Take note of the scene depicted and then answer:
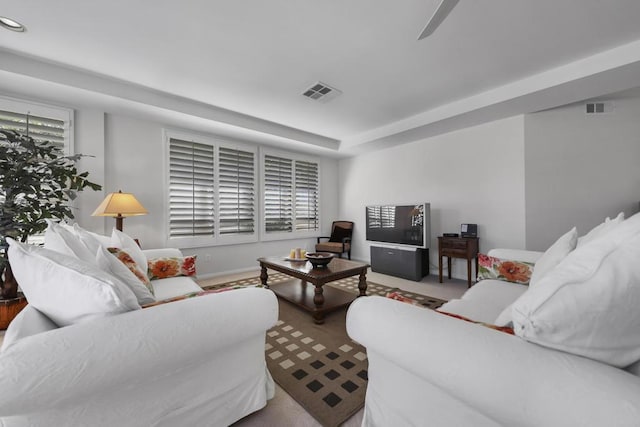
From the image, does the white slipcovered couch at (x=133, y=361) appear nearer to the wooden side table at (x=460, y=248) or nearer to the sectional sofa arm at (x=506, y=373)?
the sectional sofa arm at (x=506, y=373)

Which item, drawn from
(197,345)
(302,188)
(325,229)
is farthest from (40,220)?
(325,229)

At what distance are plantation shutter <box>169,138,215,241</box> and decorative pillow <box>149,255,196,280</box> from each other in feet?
5.12

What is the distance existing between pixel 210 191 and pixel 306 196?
2.03m

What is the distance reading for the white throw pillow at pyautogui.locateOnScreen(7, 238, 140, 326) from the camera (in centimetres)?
95

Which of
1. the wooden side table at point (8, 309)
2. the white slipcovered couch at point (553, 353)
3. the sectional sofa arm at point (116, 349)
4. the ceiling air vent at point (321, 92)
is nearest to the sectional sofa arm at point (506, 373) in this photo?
the white slipcovered couch at point (553, 353)

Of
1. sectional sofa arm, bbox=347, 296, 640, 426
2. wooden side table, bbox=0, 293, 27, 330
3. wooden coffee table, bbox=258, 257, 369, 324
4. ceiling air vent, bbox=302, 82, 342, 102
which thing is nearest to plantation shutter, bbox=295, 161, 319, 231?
ceiling air vent, bbox=302, 82, 342, 102

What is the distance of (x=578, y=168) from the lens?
3.25 meters

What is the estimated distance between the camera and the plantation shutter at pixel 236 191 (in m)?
4.34

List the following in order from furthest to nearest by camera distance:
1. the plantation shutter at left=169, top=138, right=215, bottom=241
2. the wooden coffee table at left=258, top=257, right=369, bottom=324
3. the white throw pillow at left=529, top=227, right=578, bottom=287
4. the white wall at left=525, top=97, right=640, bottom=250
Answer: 1. the plantation shutter at left=169, top=138, right=215, bottom=241
2. the white wall at left=525, top=97, right=640, bottom=250
3. the wooden coffee table at left=258, top=257, right=369, bottom=324
4. the white throw pillow at left=529, top=227, right=578, bottom=287

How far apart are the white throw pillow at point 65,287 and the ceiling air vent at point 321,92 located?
2796mm

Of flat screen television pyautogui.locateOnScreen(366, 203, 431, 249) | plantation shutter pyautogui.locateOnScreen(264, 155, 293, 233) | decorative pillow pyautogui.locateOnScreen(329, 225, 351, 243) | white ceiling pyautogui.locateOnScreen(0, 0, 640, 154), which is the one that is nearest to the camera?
white ceiling pyautogui.locateOnScreen(0, 0, 640, 154)

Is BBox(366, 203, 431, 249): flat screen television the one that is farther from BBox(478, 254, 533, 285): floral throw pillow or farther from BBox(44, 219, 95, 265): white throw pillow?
BBox(44, 219, 95, 265): white throw pillow

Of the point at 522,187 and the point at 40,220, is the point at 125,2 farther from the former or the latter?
the point at 522,187

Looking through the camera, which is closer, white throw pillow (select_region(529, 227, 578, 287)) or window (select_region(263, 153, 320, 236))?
white throw pillow (select_region(529, 227, 578, 287))
